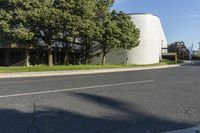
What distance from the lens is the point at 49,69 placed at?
94.5ft

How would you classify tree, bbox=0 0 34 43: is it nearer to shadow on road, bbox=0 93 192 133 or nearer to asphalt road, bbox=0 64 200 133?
asphalt road, bbox=0 64 200 133

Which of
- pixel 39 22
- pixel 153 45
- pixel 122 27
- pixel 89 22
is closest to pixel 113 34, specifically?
pixel 122 27

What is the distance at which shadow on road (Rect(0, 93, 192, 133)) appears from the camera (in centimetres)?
634

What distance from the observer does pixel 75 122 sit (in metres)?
6.96

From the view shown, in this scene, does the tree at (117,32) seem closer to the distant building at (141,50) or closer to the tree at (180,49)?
the distant building at (141,50)

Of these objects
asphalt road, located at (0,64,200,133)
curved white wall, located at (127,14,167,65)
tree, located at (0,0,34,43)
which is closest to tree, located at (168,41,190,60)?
curved white wall, located at (127,14,167,65)

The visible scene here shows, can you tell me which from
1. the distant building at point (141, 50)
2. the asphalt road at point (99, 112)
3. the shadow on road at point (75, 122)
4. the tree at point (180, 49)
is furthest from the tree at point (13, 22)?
the tree at point (180, 49)

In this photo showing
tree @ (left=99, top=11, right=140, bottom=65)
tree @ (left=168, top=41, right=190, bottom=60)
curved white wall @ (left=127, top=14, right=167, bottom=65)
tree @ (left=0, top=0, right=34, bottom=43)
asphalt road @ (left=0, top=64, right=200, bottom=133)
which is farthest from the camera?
tree @ (left=168, top=41, right=190, bottom=60)

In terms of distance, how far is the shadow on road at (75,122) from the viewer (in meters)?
6.34

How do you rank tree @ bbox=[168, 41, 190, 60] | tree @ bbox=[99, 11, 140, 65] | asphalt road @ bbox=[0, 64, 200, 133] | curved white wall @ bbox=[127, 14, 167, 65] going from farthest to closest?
tree @ bbox=[168, 41, 190, 60]
curved white wall @ bbox=[127, 14, 167, 65]
tree @ bbox=[99, 11, 140, 65]
asphalt road @ bbox=[0, 64, 200, 133]

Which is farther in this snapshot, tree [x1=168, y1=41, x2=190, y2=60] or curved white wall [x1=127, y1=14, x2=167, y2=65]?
tree [x1=168, y1=41, x2=190, y2=60]

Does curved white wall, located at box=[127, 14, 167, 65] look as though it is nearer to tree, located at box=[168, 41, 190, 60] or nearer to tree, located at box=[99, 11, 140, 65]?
tree, located at box=[99, 11, 140, 65]

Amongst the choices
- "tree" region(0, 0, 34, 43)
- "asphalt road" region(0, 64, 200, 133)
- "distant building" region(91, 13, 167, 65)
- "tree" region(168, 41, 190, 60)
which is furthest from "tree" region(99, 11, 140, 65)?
"tree" region(168, 41, 190, 60)

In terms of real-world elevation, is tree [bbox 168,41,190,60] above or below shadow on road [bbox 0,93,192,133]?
above
